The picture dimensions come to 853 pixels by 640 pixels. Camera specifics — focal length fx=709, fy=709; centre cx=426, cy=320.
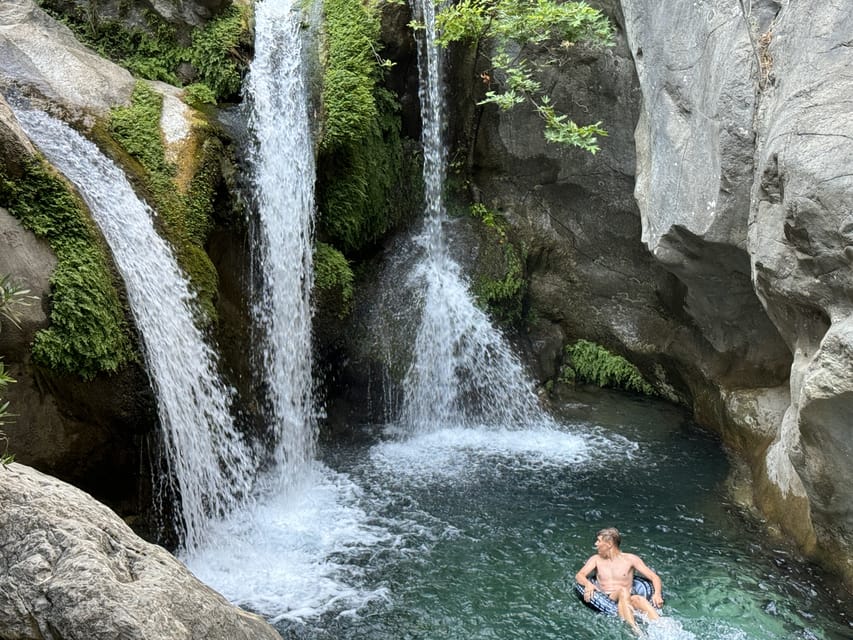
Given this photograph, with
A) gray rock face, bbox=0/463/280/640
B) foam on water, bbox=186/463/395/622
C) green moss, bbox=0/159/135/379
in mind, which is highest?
green moss, bbox=0/159/135/379

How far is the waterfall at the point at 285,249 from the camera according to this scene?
7715mm

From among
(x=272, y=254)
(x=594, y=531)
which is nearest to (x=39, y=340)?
(x=272, y=254)

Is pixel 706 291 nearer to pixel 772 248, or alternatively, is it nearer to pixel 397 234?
pixel 772 248

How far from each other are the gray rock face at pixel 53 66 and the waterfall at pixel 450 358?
13.1 ft

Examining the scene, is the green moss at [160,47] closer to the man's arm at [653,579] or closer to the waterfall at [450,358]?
the waterfall at [450,358]

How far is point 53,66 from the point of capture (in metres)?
7.01

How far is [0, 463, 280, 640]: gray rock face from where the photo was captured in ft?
9.43

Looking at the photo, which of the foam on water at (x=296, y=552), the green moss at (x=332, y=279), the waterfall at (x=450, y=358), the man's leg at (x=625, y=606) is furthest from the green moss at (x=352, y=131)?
the man's leg at (x=625, y=606)

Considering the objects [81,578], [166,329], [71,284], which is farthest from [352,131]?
[81,578]

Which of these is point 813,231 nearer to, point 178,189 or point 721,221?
point 721,221

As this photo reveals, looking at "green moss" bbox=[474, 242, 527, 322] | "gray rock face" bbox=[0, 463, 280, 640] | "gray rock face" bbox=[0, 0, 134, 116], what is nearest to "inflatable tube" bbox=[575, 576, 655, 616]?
"gray rock face" bbox=[0, 463, 280, 640]

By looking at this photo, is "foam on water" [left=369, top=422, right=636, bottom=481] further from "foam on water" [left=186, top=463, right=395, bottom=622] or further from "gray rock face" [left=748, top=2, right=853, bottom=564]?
"gray rock face" [left=748, top=2, right=853, bottom=564]

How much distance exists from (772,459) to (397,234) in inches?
215

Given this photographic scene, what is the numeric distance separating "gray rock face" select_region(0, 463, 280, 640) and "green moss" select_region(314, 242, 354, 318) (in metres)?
5.04
